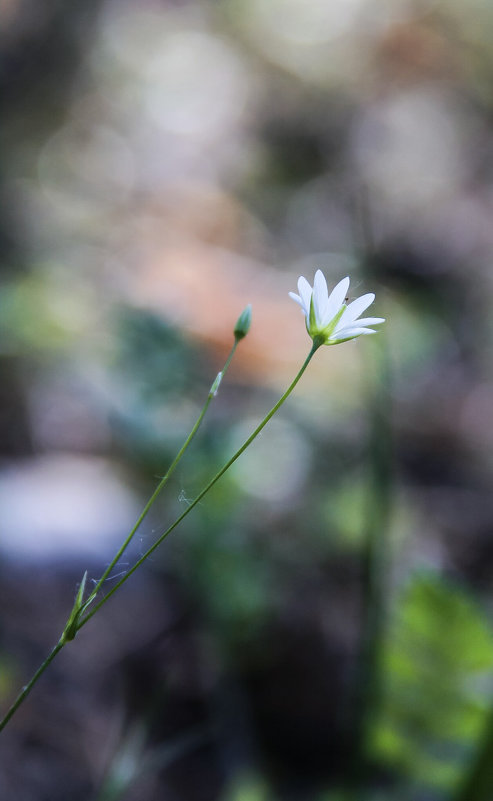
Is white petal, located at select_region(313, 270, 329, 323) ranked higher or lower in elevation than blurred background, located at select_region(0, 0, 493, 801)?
lower

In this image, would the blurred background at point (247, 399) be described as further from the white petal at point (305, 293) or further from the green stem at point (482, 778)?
the white petal at point (305, 293)

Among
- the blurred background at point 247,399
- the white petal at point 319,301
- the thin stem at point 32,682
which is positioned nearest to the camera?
the thin stem at point 32,682

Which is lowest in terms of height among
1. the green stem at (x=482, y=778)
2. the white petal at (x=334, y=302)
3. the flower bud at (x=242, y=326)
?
the green stem at (x=482, y=778)

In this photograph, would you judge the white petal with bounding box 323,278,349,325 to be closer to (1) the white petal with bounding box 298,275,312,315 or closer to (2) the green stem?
(1) the white petal with bounding box 298,275,312,315

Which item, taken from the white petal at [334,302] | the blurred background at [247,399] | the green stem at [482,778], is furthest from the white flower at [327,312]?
the green stem at [482,778]

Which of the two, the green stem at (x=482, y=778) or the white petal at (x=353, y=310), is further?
the green stem at (x=482, y=778)

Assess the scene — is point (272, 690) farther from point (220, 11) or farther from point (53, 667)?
point (220, 11)

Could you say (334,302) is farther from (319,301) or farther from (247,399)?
(247,399)

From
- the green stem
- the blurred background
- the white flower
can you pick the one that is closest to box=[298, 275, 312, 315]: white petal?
the white flower

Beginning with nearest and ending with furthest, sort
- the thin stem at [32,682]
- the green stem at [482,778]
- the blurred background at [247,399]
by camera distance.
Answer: the thin stem at [32,682] → the green stem at [482,778] → the blurred background at [247,399]

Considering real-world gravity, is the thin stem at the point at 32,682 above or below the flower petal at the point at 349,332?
below
